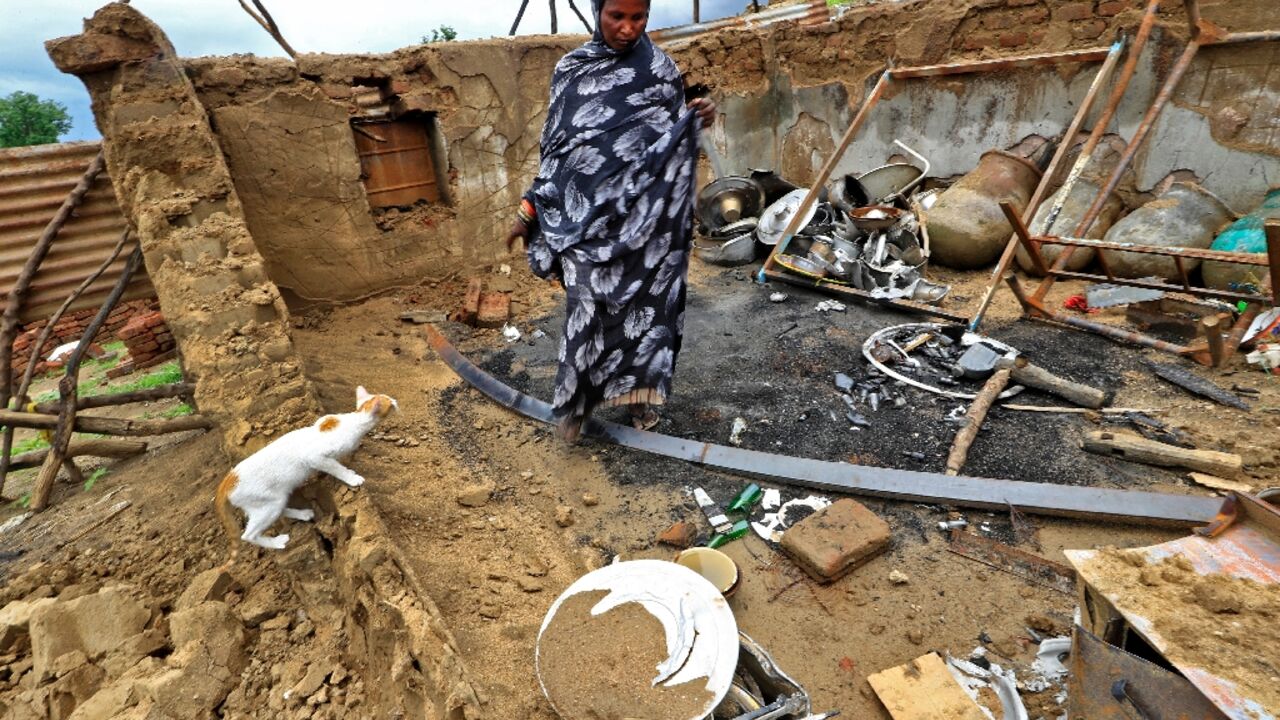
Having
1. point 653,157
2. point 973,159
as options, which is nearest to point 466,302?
point 653,157

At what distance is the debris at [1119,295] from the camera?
14.1ft

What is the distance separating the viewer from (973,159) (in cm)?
579

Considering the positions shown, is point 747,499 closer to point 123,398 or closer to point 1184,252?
point 1184,252

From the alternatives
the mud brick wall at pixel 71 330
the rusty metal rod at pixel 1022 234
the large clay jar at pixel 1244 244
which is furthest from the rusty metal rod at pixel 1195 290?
the mud brick wall at pixel 71 330

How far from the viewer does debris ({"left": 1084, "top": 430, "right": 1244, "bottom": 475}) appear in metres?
2.54

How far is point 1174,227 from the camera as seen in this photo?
450 cm

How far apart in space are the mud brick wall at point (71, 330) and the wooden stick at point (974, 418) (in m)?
7.80

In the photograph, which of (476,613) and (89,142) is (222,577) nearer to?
(476,613)

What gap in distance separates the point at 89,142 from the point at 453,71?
2.65 metres

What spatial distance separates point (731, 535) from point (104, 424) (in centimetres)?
366

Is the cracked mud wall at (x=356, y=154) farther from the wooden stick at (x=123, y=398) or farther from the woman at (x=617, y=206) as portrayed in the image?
the woman at (x=617, y=206)

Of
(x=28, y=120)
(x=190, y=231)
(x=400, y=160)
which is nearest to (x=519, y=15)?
(x=400, y=160)

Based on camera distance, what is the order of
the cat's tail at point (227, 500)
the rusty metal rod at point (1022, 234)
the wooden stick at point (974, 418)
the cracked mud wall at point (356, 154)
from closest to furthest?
the cat's tail at point (227, 500), the wooden stick at point (974, 418), the rusty metal rod at point (1022, 234), the cracked mud wall at point (356, 154)

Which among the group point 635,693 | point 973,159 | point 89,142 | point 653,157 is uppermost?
point 89,142
